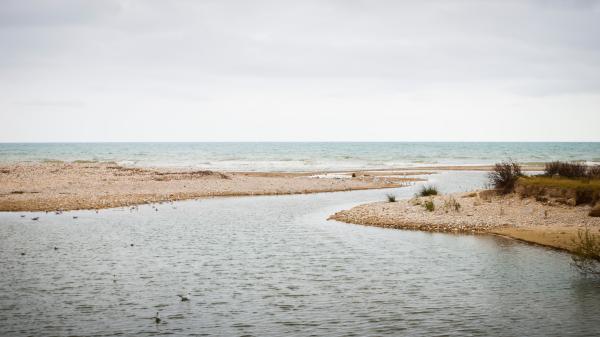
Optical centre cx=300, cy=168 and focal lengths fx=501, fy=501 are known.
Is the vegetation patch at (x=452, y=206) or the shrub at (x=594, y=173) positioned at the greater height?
the shrub at (x=594, y=173)

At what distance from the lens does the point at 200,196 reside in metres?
41.9

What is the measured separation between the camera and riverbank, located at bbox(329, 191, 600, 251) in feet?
75.9

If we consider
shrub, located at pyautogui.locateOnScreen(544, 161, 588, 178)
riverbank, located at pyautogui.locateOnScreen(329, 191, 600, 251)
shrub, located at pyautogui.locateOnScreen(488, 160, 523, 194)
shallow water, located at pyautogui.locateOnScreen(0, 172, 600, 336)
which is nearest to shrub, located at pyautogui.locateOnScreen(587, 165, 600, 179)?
shrub, located at pyautogui.locateOnScreen(544, 161, 588, 178)

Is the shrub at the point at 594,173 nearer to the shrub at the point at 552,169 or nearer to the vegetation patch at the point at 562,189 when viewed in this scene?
the vegetation patch at the point at 562,189

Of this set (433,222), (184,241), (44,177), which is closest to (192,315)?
(184,241)

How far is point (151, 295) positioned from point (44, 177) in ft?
137

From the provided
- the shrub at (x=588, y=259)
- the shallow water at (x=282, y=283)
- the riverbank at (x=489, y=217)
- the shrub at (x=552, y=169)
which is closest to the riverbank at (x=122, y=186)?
the shallow water at (x=282, y=283)

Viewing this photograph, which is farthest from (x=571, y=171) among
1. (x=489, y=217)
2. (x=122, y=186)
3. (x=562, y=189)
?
(x=122, y=186)

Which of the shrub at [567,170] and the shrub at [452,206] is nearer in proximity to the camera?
the shrub at [452,206]

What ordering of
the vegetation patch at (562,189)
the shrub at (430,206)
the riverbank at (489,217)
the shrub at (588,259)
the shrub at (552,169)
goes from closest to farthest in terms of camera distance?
the shrub at (588,259) → the riverbank at (489,217) → the vegetation patch at (562,189) → the shrub at (430,206) → the shrub at (552,169)

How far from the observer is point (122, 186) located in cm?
4547

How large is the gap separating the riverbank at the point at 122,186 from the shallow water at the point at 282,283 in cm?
920

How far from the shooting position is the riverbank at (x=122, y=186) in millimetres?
35688

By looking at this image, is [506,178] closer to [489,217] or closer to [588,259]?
[489,217]
